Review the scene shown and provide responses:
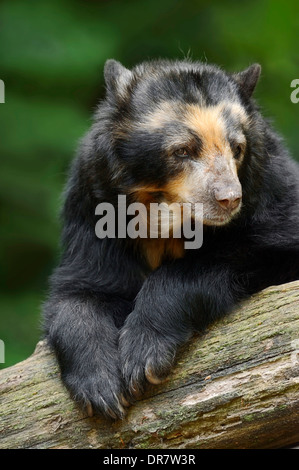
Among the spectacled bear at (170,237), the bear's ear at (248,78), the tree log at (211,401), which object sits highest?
the bear's ear at (248,78)

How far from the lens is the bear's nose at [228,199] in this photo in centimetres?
478

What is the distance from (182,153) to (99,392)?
1.75 m

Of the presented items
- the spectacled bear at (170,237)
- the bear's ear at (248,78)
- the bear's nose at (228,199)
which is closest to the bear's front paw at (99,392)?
the spectacled bear at (170,237)

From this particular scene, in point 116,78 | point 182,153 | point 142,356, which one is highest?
point 116,78

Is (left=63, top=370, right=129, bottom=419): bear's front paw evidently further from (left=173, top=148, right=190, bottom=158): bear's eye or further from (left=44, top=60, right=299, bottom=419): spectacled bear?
(left=173, top=148, right=190, bottom=158): bear's eye

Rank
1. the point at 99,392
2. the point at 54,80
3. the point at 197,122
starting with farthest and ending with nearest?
the point at 54,80 → the point at 197,122 → the point at 99,392

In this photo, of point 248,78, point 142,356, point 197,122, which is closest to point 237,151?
point 197,122

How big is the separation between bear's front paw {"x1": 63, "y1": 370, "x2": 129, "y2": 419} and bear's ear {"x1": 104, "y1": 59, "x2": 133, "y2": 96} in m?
2.16

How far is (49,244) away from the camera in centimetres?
944

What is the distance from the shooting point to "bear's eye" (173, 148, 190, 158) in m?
5.04

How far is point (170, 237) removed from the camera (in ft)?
18.8

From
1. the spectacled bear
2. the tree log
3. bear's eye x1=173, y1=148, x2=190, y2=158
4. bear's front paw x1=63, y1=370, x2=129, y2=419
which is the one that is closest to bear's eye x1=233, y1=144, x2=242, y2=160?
the spectacled bear

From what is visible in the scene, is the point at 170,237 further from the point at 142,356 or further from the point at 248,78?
the point at 248,78

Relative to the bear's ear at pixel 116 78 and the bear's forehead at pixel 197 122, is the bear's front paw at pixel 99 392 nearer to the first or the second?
the bear's forehead at pixel 197 122
